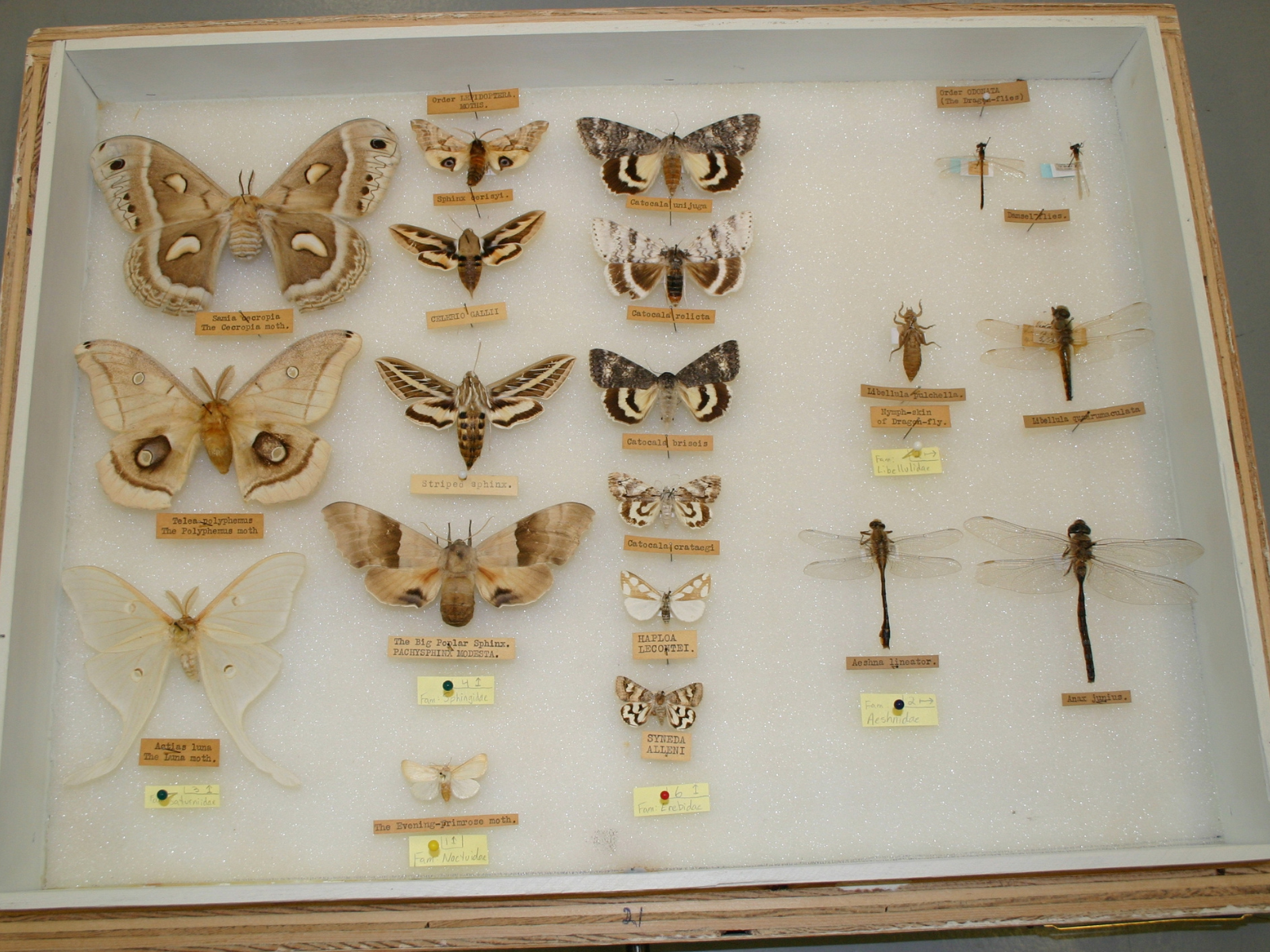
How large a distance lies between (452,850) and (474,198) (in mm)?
1533

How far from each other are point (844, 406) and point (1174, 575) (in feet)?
2.78

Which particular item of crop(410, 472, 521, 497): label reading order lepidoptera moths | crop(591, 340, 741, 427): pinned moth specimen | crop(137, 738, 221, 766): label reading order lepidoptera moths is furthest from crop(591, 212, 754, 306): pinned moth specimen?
crop(137, 738, 221, 766): label reading order lepidoptera moths

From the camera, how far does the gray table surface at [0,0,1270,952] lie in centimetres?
227

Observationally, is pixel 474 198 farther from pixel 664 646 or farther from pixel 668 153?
pixel 664 646

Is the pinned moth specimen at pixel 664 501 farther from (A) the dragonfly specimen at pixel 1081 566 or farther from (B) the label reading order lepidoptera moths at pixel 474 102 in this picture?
(B) the label reading order lepidoptera moths at pixel 474 102

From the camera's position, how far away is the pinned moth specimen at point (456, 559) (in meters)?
1.83

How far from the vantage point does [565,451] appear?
1.98m

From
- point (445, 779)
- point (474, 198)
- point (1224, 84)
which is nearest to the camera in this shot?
point (445, 779)

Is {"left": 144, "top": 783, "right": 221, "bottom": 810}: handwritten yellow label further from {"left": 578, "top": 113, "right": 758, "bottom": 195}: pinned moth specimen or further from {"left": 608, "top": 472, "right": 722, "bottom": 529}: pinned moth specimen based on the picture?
{"left": 578, "top": 113, "right": 758, "bottom": 195}: pinned moth specimen

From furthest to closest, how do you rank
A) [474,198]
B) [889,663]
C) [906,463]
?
[474,198] → [906,463] → [889,663]

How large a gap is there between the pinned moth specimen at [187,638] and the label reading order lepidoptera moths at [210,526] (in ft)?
0.37

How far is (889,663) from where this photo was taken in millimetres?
1868

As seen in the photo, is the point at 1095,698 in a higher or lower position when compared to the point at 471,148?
lower

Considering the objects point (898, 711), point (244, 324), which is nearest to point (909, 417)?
point (898, 711)
